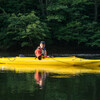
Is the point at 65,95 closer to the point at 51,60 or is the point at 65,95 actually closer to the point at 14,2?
the point at 51,60

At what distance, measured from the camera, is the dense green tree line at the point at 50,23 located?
27203 mm

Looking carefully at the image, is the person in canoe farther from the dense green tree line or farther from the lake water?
the dense green tree line

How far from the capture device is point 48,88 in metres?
9.05

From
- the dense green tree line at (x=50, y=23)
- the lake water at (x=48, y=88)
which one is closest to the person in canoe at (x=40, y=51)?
the lake water at (x=48, y=88)

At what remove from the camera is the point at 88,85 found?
9.65 meters

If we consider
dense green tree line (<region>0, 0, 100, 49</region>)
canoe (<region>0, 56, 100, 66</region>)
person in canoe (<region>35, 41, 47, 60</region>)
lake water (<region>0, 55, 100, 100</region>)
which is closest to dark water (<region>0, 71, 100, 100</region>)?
lake water (<region>0, 55, 100, 100</region>)

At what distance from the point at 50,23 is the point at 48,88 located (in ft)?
72.3

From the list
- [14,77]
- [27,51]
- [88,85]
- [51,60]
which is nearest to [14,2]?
[27,51]

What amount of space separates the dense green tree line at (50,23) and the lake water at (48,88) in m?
15.7

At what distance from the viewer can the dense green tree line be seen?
27.2 metres

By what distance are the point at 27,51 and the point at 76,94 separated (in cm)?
2136

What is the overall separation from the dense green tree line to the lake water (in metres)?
15.7

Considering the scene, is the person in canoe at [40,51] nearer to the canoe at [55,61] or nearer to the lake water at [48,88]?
the canoe at [55,61]

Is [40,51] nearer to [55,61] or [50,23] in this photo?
[55,61]
